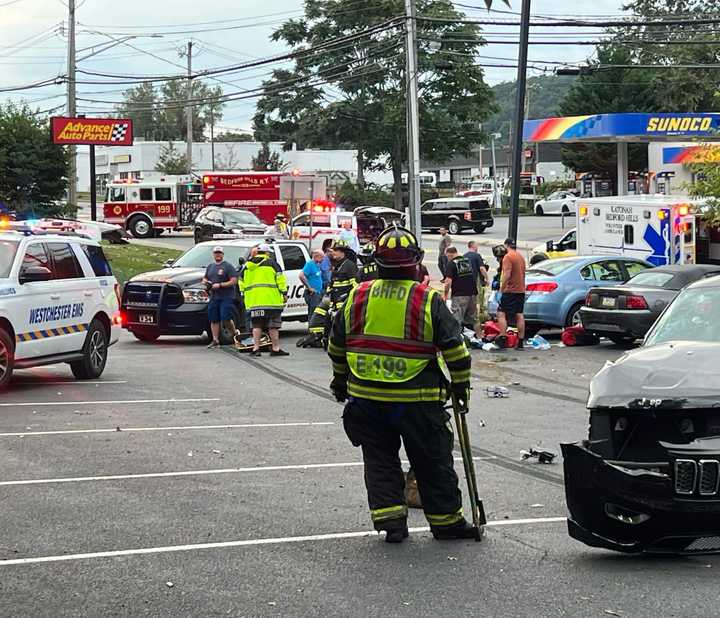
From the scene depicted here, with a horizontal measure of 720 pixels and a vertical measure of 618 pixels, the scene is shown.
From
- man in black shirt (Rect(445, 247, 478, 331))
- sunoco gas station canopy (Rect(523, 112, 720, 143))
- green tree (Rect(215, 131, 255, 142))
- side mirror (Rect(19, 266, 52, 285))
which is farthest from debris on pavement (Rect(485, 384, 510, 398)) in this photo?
green tree (Rect(215, 131, 255, 142))

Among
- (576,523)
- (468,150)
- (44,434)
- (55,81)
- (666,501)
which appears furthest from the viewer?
(468,150)

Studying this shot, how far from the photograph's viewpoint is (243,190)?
5131cm

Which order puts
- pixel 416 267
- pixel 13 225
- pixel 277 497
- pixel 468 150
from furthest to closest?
pixel 468 150, pixel 13 225, pixel 277 497, pixel 416 267

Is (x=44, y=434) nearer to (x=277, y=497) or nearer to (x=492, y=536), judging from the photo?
(x=277, y=497)

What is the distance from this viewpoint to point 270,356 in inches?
746

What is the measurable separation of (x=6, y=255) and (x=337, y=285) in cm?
556

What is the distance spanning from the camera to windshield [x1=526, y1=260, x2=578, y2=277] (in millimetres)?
21828

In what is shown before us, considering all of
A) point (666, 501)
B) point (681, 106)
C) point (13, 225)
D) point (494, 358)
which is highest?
point (681, 106)

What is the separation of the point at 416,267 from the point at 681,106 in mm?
72212

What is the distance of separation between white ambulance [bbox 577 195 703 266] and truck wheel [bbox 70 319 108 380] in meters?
14.3

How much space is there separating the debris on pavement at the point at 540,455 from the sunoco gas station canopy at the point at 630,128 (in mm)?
35773

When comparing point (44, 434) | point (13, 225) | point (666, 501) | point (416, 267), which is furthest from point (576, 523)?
point (13, 225)

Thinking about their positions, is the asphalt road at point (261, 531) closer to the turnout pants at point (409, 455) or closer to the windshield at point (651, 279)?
the turnout pants at point (409, 455)

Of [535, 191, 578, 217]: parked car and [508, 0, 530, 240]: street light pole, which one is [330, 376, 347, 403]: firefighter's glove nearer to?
[508, 0, 530, 240]: street light pole
